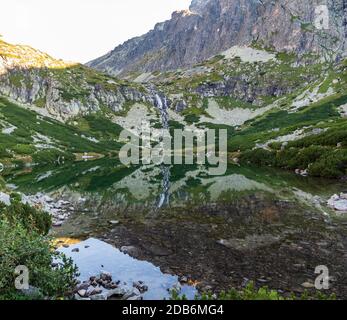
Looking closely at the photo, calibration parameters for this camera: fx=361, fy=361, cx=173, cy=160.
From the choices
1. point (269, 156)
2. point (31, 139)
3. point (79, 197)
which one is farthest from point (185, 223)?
point (31, 139)

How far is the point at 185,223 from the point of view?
32.9 meters

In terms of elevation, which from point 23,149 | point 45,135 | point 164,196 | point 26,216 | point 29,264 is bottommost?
point 164,196

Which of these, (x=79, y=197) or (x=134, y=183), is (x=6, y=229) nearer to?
(x=79, y=197)

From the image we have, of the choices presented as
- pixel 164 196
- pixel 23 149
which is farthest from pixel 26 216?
pixel 23 149

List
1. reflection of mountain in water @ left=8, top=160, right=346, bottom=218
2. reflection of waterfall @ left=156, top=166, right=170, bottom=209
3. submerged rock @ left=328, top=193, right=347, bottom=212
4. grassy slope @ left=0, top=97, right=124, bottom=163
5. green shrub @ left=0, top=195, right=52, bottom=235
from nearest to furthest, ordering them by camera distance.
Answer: green shrub @ left=0, top=195, right=52, bottom=235 → submerged rock @ left=328, top=193, right=347, bottom=212 → reflection of waterfall @ left=156, top=166, right=170, bottom=209 → reflection of mountain in water @ left=8, top=160, right=346, bottom=218 → grassy slope @ left=0, top=97, right=124, bottom=163

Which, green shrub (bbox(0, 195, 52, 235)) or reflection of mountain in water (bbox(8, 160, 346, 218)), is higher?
green shrub (bbox(0, 195, 52, 235))

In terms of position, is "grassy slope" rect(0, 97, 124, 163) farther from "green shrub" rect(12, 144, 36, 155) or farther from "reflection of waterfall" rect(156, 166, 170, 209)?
"reflection of waterfall" rect(156, 166, 170, 209)

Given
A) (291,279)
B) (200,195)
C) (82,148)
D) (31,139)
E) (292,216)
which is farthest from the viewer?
(82,148)

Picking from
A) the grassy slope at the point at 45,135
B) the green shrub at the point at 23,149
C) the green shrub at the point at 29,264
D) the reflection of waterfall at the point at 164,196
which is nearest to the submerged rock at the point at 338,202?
the reflection of waterfall at the point at 164,196

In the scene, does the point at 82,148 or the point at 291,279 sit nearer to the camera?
the point at 291,279

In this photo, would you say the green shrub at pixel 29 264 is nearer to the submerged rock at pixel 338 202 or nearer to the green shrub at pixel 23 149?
the submerged rock at pixel 338 202

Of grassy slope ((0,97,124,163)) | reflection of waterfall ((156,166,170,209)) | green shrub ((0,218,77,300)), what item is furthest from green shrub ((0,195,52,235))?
grassy slope ((0,97,124,163))

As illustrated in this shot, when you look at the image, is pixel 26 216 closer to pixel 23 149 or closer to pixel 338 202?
pixel 338 202
